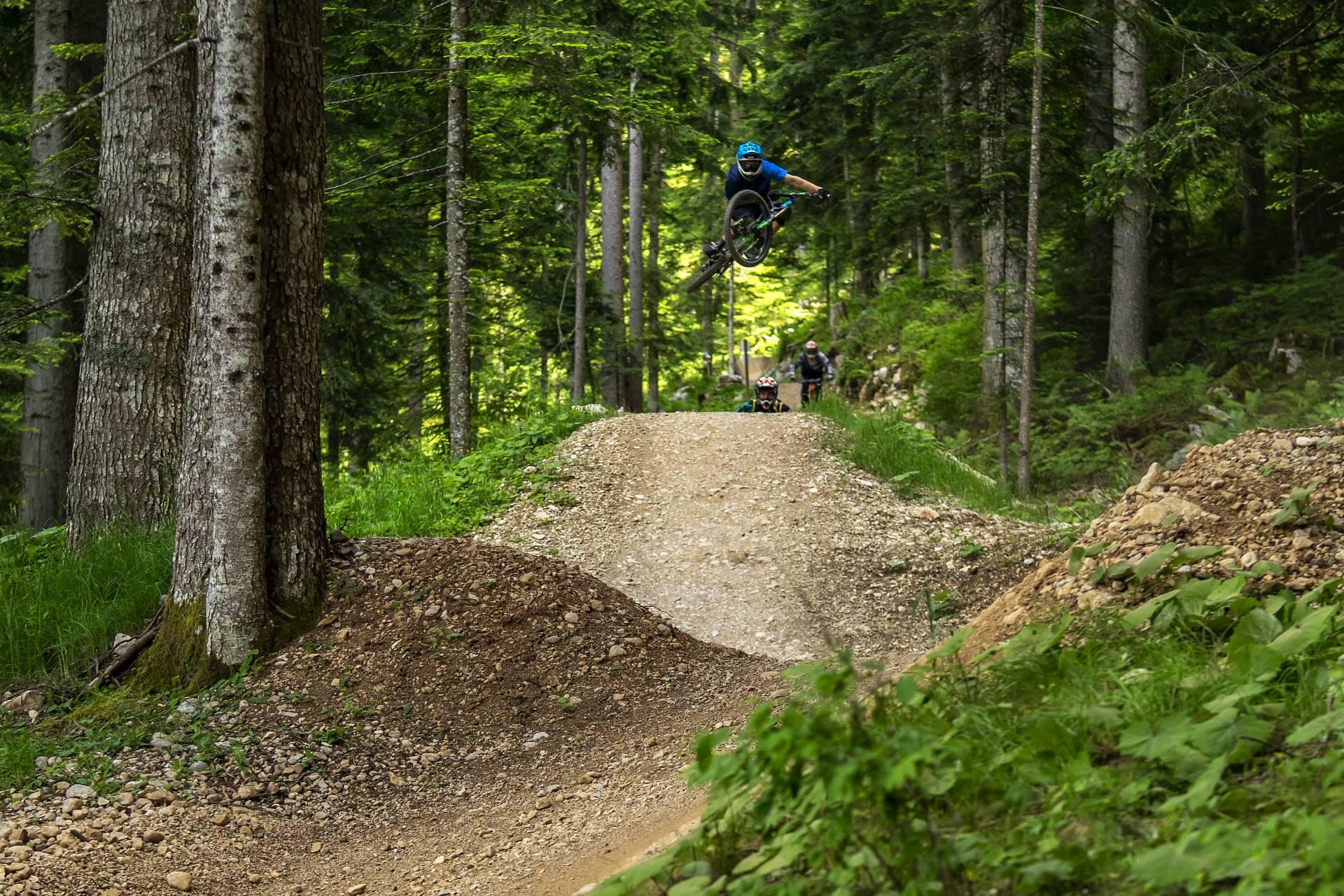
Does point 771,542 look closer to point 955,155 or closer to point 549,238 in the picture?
point 955,155

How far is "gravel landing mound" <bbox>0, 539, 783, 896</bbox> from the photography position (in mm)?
4371

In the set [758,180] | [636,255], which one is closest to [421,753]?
[758,180]

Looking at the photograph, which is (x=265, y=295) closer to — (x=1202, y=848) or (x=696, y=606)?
(x=696, y=606)

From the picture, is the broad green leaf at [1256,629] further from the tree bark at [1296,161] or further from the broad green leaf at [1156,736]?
the tree bark at [1296,161]

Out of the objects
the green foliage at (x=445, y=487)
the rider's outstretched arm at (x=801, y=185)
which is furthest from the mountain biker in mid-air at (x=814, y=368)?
the green foliage at (x=445, y=487)

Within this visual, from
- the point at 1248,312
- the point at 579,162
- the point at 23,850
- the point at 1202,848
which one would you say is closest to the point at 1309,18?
the point at 1248,312

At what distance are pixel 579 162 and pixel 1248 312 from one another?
11.6m

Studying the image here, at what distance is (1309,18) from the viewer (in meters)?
12.0

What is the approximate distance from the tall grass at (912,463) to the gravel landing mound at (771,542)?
26 centimetres

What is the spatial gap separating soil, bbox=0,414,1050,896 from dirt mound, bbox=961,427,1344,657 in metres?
1.59

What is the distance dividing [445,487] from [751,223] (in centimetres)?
514

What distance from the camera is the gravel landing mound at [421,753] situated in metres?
4.37

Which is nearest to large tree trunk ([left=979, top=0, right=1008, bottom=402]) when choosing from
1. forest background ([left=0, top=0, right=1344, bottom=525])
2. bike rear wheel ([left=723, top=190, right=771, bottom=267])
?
forest background ([left=0, top=0, right=1344, bottom=525])

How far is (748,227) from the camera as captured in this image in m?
12.7
